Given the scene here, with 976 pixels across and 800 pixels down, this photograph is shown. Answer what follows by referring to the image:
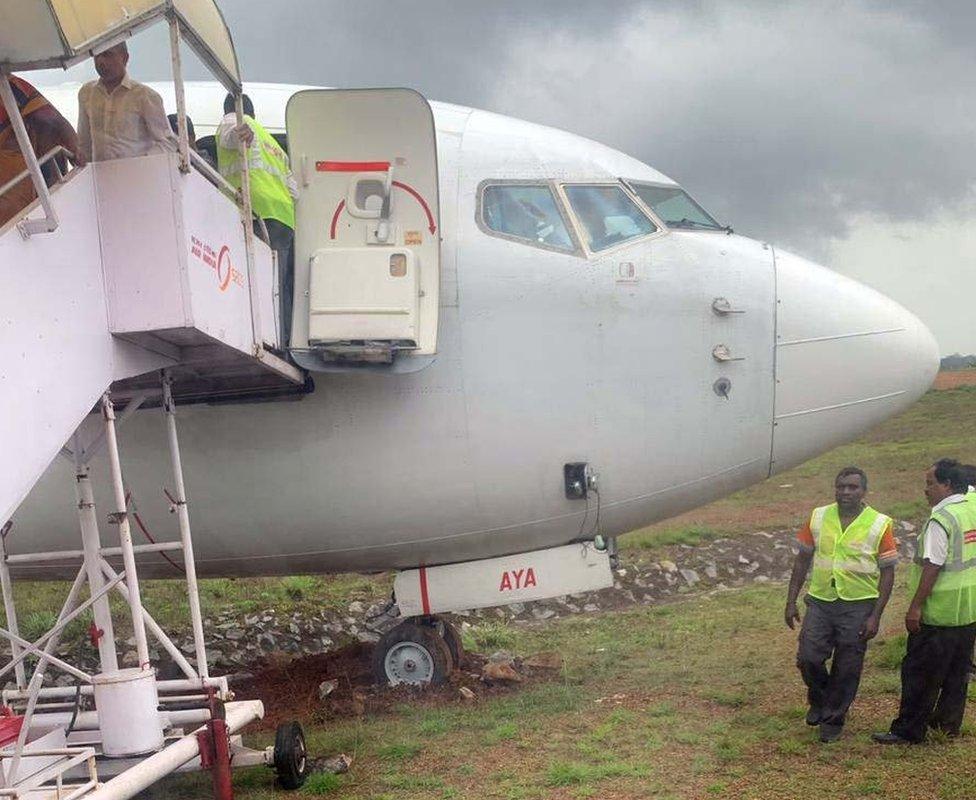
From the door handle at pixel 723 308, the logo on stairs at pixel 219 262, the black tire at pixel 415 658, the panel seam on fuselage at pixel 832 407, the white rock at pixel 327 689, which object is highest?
the logo on stairs at pixel 219 262

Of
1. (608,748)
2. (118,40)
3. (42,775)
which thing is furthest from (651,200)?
(42,775)

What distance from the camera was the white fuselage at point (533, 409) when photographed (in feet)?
27.8

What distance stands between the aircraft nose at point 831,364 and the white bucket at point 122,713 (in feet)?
16.2

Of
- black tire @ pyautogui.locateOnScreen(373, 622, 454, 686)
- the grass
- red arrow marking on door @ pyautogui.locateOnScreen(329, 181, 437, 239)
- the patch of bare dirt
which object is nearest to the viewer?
the grass

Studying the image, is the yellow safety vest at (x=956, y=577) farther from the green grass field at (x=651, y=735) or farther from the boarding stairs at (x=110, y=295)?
the boarding stairs at (x=110, y=295)

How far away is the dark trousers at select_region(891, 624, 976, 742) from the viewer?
7.24 metres

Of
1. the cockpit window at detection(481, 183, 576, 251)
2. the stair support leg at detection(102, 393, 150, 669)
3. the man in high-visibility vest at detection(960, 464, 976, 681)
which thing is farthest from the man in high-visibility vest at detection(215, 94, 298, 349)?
the man in high-visibility vest at detection(960, 464, 976, 681)

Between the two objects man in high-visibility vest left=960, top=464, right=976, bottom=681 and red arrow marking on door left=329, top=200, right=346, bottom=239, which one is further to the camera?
red arrow marking on door left=329, top=200, right=346, bottom=239

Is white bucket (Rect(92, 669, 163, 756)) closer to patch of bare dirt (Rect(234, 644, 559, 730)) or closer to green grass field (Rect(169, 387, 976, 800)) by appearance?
green grass field (Rect(169, 387, 976, 800))

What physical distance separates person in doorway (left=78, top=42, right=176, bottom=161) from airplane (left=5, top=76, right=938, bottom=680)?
2116 mm

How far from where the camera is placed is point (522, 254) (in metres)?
8.59

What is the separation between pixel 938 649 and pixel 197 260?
509cm

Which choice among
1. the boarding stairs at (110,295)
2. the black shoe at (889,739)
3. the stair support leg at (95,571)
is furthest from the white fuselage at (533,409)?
the black shoe at (889,739)

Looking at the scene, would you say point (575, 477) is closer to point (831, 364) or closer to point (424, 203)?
point (831, 364)
